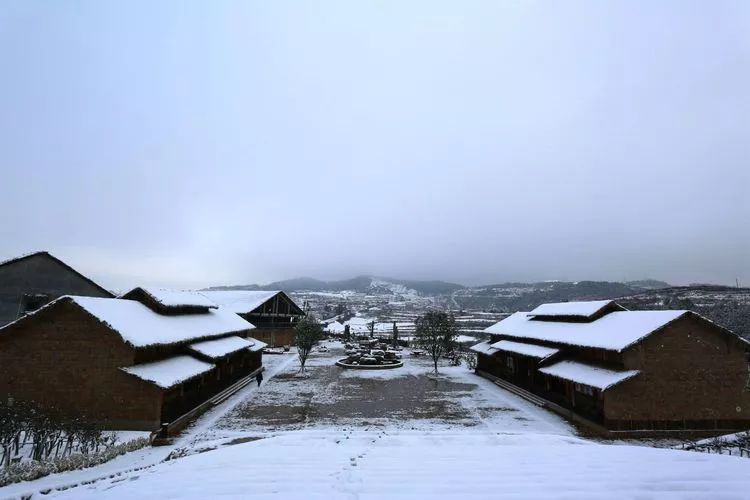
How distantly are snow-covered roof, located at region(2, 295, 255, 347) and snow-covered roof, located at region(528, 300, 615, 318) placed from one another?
85.5 feet

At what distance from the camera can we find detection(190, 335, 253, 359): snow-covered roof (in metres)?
24.9

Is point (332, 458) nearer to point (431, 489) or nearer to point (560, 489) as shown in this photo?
point (431, 489)

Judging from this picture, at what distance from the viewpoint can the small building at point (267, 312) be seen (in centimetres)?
6022

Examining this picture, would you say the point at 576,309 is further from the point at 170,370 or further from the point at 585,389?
the point at 170,370

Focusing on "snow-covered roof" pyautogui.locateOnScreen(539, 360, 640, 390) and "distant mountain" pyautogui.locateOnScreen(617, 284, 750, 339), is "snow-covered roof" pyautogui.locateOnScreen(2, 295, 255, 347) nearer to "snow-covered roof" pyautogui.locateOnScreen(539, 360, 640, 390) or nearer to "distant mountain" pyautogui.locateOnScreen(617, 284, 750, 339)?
"snow-covered roof" pyautogui.locateOnScreen(539, 360, 640, 390)

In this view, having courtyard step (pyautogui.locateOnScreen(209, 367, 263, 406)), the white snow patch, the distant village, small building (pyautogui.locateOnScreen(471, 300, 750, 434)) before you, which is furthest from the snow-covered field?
small building (pyautogui.locateOnScreen(471, 300, 750, 434))

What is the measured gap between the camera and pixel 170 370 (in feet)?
68.1

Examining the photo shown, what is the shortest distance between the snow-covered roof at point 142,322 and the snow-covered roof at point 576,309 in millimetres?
26062

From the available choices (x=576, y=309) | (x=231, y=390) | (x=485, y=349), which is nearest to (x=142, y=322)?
(x=231, y=390)

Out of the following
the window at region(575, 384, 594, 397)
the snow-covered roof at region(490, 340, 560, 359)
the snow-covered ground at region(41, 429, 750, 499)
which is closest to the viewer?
the snow-covered ground at region(41, 429, 750, 499)

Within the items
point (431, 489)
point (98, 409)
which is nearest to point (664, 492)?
point (431, 489)

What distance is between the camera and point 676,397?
20.3m

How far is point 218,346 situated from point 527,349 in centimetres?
2273

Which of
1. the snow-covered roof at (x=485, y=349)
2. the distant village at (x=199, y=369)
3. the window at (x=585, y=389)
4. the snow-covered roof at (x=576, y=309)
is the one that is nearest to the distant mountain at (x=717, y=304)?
the snow-covered roof at (x=576, y=309)
